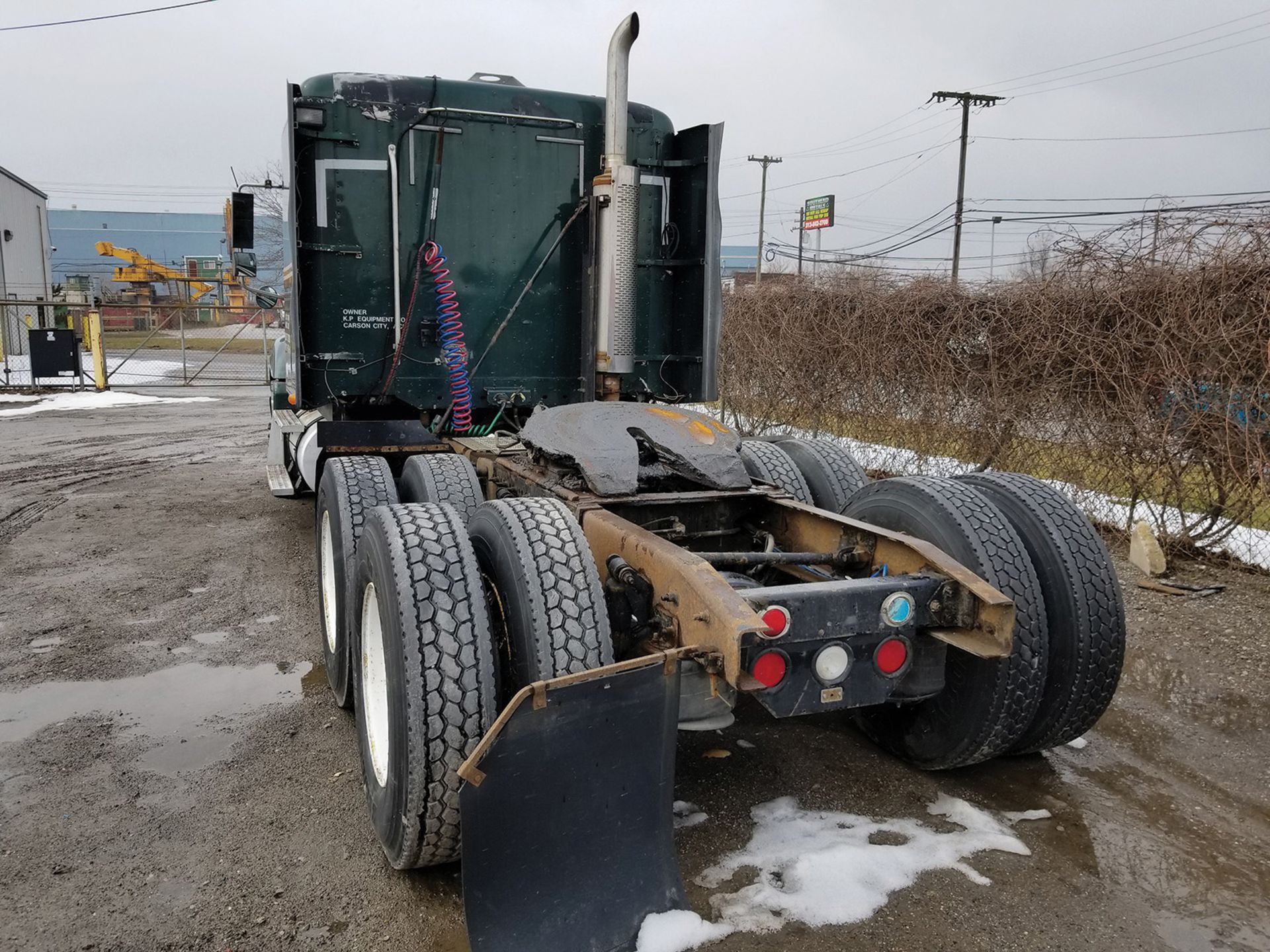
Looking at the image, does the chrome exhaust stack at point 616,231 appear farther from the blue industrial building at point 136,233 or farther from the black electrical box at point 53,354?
the blue industrial building at point 136,233

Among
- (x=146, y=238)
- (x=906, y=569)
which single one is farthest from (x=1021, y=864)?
(x=146, y=238)

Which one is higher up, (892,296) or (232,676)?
(892,296)

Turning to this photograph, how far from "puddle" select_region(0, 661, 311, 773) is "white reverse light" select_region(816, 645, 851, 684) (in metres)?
2.57

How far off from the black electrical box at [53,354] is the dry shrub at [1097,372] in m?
17.2

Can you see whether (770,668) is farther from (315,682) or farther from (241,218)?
(241,218)

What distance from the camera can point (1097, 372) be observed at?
6.90 meters

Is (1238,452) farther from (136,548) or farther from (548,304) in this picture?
(136,548)

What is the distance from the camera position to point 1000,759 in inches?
151

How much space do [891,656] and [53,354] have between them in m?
22.0

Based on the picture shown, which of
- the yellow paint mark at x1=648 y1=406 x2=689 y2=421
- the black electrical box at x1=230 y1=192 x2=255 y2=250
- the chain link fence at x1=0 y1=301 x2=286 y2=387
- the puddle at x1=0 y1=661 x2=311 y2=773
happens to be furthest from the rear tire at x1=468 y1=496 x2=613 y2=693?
the chain link fence at x1=0 y1=301 x2=286 y2=387

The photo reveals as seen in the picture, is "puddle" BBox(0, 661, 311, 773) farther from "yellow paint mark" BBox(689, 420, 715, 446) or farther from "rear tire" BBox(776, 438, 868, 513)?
"rear tire" BBox(776, 438, 868, 513)

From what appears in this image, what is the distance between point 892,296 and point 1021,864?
7074 millimetres

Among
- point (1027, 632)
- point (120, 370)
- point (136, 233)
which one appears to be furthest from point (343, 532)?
point (136, 233)

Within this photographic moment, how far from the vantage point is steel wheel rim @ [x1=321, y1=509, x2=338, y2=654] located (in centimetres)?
461
